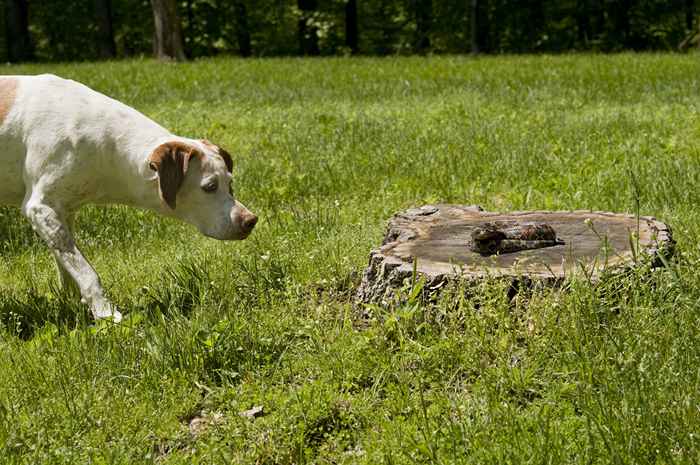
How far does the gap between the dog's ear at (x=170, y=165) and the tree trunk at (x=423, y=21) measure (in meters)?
37.1

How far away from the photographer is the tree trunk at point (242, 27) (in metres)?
43.1

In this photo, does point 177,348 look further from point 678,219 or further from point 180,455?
point 678,219

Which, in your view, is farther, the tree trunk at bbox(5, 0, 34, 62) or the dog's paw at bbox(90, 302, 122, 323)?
the tree trunk at bbox(5, 0, 34, 62)

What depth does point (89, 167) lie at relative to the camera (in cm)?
508

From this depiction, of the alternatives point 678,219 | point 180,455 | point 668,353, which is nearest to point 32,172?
point 180,455

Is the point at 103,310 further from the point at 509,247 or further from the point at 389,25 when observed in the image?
the point at 389,25

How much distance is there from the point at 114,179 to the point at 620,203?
3.70m

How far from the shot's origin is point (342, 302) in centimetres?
510

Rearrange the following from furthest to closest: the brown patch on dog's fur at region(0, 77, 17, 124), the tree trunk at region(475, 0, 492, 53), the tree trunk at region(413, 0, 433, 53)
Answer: the tree trunk at region(413, 0, 433, 53), the tree trunk at region(475, 0, 492, 53), the brown patch on dog's fur at region(0, 77, 17, 124)

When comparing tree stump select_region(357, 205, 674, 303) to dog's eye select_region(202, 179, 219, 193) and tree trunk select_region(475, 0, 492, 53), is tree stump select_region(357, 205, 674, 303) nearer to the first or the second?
dog's eye select_region(202, 179, 219, 193)

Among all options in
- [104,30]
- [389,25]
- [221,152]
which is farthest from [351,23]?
[221,152]

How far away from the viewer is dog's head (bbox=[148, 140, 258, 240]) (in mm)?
4906

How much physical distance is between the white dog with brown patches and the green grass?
35 centimetres

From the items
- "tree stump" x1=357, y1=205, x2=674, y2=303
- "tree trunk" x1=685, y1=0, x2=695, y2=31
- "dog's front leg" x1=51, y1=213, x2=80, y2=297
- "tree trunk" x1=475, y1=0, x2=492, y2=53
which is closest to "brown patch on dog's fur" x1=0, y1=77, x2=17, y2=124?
"dog's front leg" x1=51, y1=213, x2=80, y2=297
